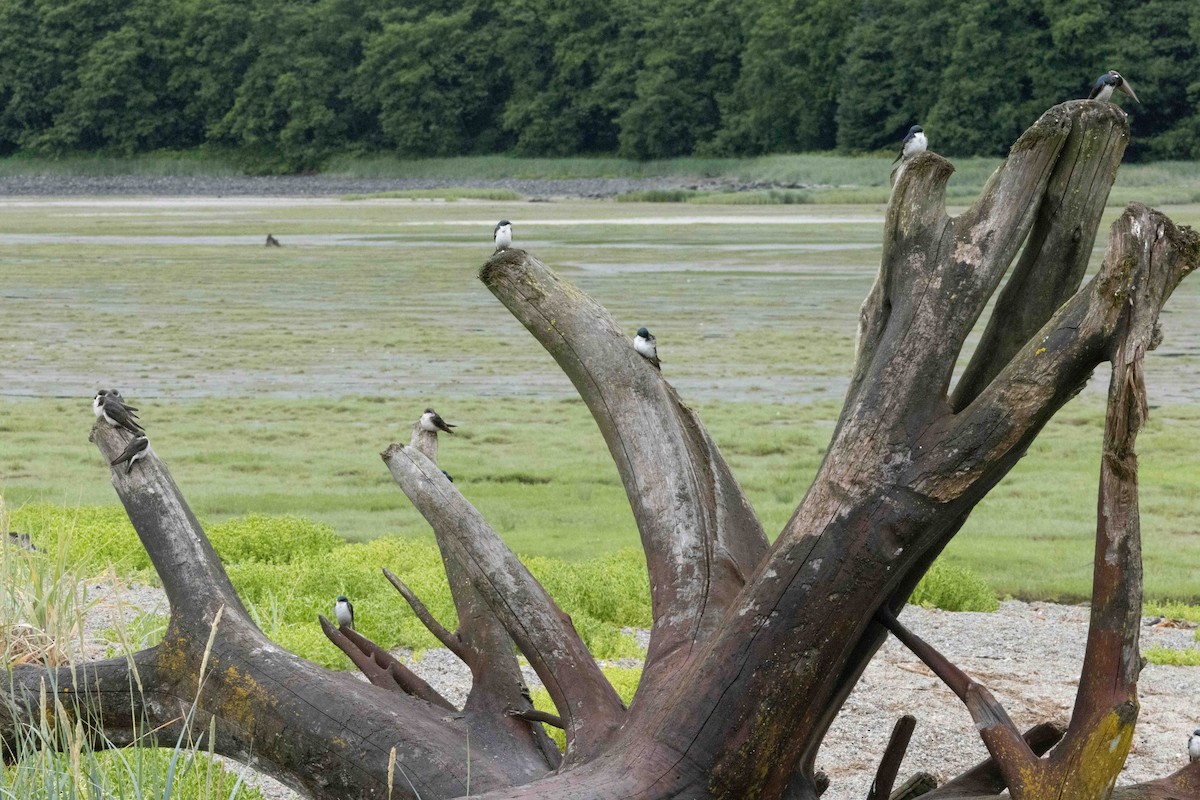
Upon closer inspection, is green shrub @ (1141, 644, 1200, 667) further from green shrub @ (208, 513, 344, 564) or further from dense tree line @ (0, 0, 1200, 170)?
dense tree line @ (0, 0, 1200, 170)

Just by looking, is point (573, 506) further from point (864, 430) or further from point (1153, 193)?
point (1153, 193)

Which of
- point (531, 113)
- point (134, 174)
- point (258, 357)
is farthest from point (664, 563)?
point (134, 174)

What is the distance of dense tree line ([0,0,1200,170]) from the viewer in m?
67.5

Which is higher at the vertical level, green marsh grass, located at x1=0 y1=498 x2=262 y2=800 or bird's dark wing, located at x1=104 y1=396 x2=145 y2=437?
bird's dark wing, located at x1=104 y1=396 x2=145 y2=437

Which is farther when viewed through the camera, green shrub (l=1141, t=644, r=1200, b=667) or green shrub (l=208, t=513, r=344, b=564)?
green shrub (l=208, t=513, r=344, b=564)

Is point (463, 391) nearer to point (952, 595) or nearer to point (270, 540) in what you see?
point (270, 540)

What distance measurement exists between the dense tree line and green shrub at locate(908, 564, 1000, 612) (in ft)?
201

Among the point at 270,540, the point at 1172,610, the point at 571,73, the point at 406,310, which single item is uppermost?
the point at 571,73

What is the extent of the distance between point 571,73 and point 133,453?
91547mm

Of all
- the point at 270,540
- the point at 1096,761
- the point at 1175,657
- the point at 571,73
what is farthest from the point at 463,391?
the point at 571,73

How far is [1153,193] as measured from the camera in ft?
155

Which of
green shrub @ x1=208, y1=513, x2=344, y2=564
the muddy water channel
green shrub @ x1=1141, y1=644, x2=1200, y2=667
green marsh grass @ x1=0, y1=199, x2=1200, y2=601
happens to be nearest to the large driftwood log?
green shrub @ x1=1141, y1=644, x2=1200, y2=667

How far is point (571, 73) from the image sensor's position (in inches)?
3661

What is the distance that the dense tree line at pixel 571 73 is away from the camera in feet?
221
